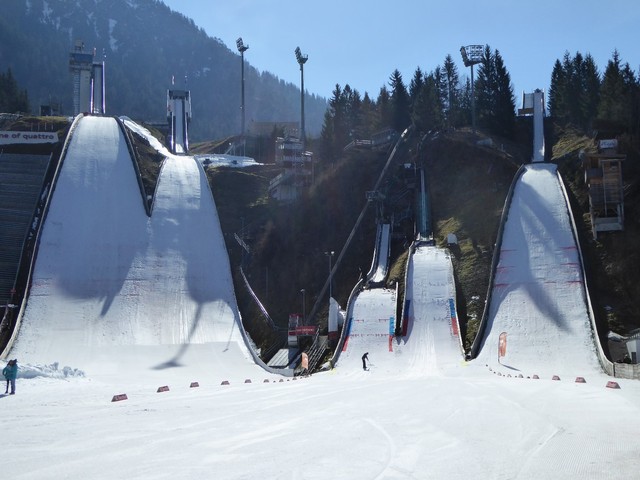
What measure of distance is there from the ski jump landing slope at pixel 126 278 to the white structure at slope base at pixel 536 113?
18.0 meters

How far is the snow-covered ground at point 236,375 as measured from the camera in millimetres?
6758

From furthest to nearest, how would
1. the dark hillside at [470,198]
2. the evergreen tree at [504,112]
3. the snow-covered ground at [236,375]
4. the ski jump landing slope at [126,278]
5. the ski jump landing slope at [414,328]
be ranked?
the evergreen tree at [504,112] < the dark hillside at [470,198] < the ski jump landing slope at [126,278] < the ski jump landing slope at [414,328] < the snow-covered ground at [236,375]

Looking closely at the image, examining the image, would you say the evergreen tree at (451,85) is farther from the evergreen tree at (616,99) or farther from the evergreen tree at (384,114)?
the evergreen tree at (616,99)

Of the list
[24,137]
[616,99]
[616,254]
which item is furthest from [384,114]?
[616,254]

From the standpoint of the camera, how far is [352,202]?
36.2 m

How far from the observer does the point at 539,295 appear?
24906 millimetres

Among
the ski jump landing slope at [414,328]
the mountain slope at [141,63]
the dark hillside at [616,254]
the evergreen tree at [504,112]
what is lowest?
the ski jump landing slope at [414,328]

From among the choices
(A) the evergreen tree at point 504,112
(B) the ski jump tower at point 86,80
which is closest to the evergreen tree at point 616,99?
(A) the evergreen tree at point 504,112

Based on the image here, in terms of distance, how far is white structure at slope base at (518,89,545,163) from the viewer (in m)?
39.4

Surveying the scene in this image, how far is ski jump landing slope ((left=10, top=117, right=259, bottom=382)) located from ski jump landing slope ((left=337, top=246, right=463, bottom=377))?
4025 mm

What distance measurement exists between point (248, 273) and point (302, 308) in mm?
3626

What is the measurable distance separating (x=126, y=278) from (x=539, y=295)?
617 inches

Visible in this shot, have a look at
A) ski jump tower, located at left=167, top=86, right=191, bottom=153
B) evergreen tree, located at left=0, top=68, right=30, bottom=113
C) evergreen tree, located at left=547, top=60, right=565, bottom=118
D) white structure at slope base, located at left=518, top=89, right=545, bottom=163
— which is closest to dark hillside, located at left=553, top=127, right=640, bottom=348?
white structure at slope base, located at left=518, top=89, right=545, bottom=163

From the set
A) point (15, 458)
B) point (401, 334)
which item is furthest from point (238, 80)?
point (15, 458)
